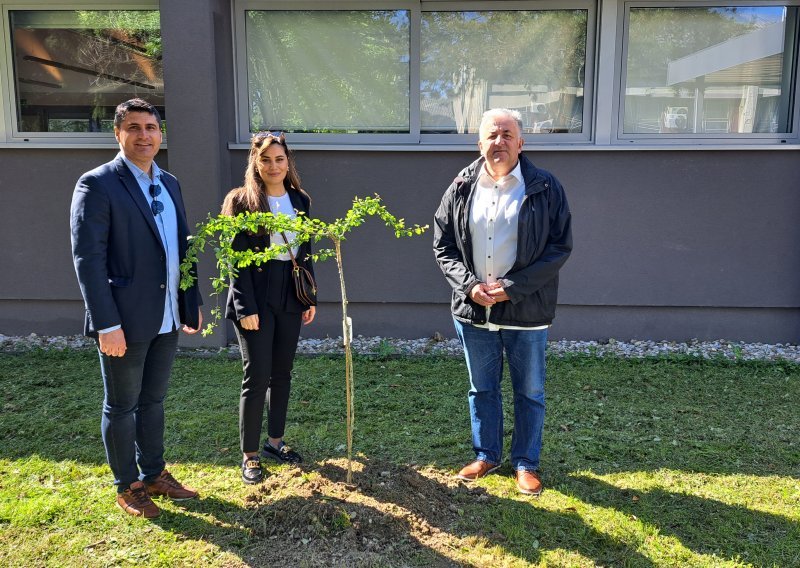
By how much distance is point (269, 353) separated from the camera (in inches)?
143

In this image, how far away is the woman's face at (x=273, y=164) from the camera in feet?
11.6

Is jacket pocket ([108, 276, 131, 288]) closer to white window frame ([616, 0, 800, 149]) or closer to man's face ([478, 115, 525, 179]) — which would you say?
man's face ([478, 115, 525, 179])

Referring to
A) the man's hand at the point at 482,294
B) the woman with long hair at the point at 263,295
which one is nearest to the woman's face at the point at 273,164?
the woman with long hair at the point at 263,295

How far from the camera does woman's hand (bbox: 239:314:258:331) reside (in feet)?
11.5

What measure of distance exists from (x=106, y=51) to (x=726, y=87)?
252 inches

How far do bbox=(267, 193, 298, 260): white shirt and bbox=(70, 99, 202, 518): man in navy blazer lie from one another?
0.48 m

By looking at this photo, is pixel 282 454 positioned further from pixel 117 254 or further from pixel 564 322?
pixel 564 322

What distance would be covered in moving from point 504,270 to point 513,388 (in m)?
0.69

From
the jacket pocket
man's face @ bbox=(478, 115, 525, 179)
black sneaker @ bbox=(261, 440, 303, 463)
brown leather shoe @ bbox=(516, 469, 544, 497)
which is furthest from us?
black sneaker @ bbox=(261, 440, 303, 463)

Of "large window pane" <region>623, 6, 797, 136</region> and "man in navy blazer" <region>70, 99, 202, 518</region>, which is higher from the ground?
"large window pane" <region>623, 6, 797, 136</region>

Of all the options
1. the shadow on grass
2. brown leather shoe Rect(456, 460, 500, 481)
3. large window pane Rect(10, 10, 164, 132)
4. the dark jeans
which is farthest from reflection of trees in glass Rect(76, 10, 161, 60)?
the shadow on grass

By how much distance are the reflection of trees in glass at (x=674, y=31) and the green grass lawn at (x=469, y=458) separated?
3.01 metres

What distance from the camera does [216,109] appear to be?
6301mm

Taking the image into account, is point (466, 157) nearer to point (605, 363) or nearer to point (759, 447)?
point (605, 363)
